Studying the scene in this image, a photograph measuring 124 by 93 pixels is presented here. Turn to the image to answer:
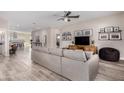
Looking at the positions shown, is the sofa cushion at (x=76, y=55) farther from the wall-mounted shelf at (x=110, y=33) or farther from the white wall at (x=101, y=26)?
the wall-mounted shelf at (x=110, y=33)

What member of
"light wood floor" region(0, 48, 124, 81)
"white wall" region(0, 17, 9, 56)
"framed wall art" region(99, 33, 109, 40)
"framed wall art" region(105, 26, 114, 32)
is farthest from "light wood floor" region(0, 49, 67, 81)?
"framed wall art" region(105, 26, 114, 32)

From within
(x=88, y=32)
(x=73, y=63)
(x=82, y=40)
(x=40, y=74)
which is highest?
(x=88, y=32)

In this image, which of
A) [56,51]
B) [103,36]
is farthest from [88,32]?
[56,51]

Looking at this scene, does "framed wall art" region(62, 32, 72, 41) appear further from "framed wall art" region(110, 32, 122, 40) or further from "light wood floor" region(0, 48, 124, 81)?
"light wood floor" region(0, 48, 124, 81)

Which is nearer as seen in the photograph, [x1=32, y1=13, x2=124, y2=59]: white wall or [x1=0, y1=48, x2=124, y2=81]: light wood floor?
[x1=0, y1=48, x2=124, y2=81]: light wood floor

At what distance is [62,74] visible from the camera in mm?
3184

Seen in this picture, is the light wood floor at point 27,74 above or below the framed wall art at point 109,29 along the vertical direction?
below

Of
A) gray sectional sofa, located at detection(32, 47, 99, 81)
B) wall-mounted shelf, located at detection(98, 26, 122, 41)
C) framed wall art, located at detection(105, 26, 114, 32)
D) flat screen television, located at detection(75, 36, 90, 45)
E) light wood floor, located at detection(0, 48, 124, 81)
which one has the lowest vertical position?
light wood floor, located at detection(0, 48, 124, 81)

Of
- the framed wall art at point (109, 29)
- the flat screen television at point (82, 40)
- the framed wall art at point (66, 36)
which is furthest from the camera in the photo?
the framed wall art at point (66, 36)

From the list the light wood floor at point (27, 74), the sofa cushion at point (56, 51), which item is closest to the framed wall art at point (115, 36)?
the sofa cushion at point (56, 51)

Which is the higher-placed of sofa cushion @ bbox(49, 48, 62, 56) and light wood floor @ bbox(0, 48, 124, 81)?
sofa cushion @ bbox(49, 48, 62, 56)

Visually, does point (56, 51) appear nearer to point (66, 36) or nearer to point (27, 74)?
point (27, 74)

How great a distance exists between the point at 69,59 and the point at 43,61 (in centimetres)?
166
